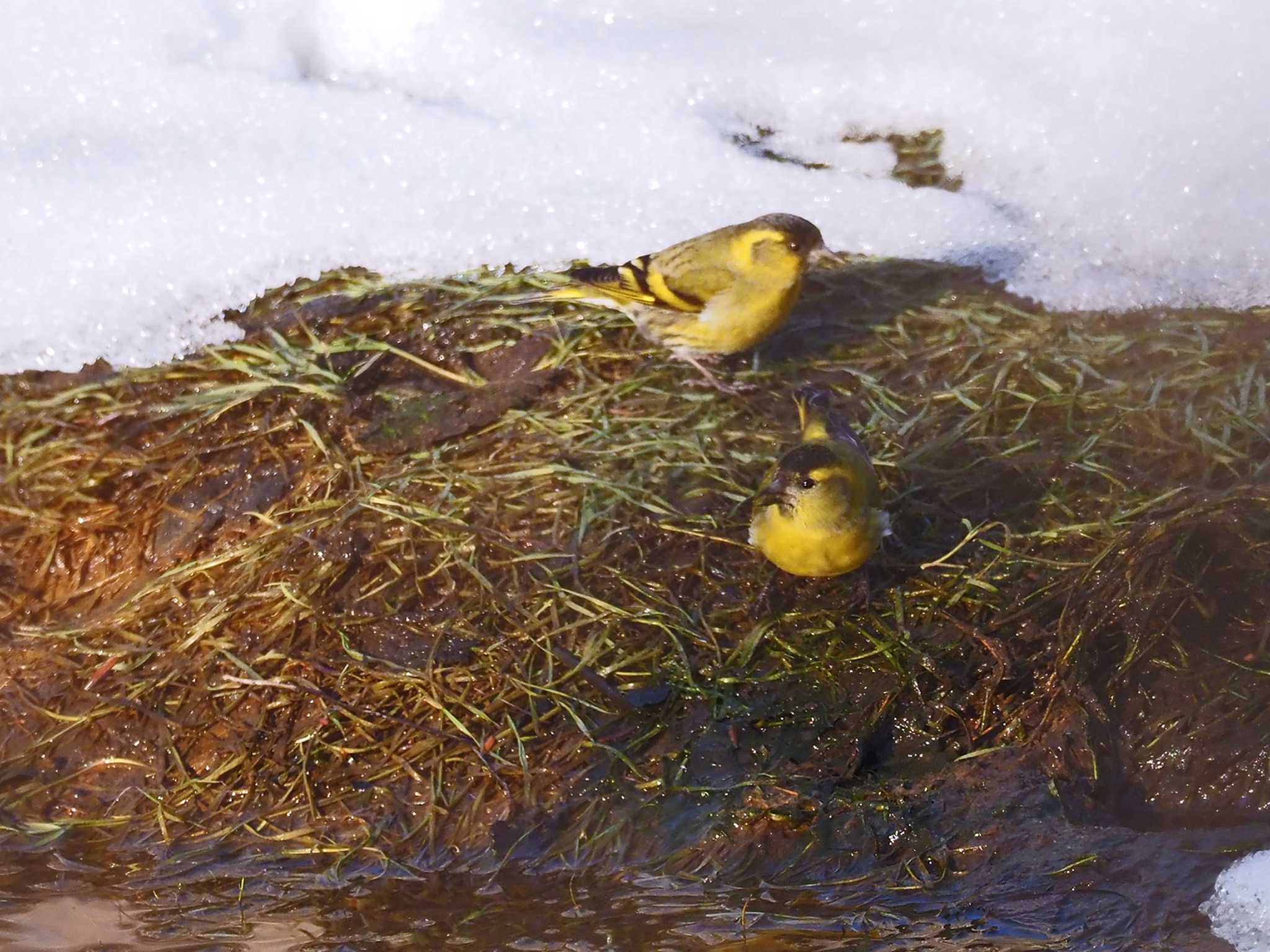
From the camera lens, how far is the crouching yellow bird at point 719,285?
5.47 m

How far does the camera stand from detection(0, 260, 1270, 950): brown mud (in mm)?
4070

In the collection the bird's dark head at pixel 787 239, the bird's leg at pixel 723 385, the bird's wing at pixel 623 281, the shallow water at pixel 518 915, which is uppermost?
the bird's dark head at pixel 787 239

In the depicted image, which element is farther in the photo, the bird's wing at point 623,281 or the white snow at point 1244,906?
the bird's wing at point 623,281

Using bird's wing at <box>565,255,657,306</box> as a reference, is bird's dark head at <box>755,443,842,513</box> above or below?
below

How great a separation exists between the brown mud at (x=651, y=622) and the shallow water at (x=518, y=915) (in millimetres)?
40

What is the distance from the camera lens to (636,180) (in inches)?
250

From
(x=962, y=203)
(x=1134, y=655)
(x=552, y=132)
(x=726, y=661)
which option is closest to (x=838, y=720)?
(x=726, y=661)

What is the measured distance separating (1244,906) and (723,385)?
2.68m

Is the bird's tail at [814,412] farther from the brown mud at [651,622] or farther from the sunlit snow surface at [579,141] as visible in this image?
the sunlit snow surface at [579,141]

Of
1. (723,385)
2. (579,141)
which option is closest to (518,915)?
(723,385)

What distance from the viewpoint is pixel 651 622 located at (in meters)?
4.52

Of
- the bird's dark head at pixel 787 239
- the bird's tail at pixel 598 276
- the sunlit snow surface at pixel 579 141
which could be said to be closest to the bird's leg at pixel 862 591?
the bird's dark head at pixel 787 239

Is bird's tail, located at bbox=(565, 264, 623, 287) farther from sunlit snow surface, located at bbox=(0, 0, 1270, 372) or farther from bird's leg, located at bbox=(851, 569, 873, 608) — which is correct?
bird's leg, located at bbox=(851, 569, 873, 608)

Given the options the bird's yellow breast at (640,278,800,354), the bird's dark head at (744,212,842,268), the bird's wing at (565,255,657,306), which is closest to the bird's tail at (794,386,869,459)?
the bird's yellow breast at (640,278,800,354)
